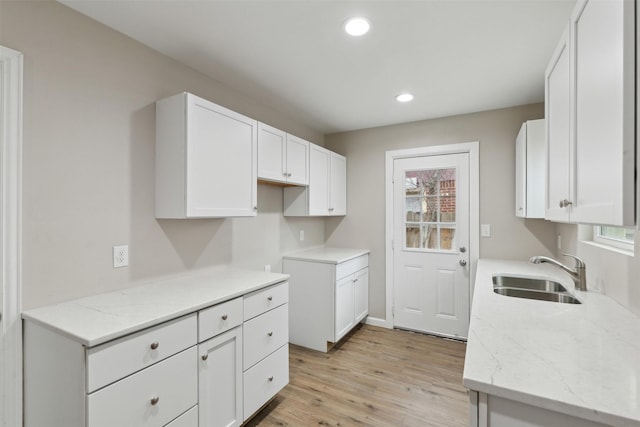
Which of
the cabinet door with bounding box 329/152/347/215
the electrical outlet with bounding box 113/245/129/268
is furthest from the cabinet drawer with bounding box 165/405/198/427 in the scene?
the cabinet door with bounding box 329/152/347/215

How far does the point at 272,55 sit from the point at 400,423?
2.56 metres

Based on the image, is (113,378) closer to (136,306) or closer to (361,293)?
(136,306)

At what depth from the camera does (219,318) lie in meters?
1.65

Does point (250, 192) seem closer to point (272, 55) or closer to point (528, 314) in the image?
point (272, 55)

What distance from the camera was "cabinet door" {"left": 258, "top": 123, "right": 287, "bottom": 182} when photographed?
2387mm

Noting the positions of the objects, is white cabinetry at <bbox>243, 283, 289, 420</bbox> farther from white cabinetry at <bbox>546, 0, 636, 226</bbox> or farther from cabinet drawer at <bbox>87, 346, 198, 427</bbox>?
white cabinetry at <bbox>546, 0, 636, 226</bbox>

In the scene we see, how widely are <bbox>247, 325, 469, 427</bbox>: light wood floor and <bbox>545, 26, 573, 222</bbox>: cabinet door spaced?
153 cm

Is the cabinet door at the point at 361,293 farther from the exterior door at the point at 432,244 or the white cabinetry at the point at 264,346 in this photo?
the white cabinetry at the point at 264,346

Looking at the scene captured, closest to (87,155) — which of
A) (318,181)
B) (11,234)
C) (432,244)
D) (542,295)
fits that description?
(11,234)

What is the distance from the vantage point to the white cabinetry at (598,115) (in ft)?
2.33

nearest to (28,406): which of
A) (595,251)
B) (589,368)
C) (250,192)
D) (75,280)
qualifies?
(75,280)

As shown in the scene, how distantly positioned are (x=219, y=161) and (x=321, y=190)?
1453mm

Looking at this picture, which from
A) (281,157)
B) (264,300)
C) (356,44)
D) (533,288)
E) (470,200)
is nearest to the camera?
(356,44)

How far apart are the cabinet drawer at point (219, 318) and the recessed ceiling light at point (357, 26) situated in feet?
5.56
